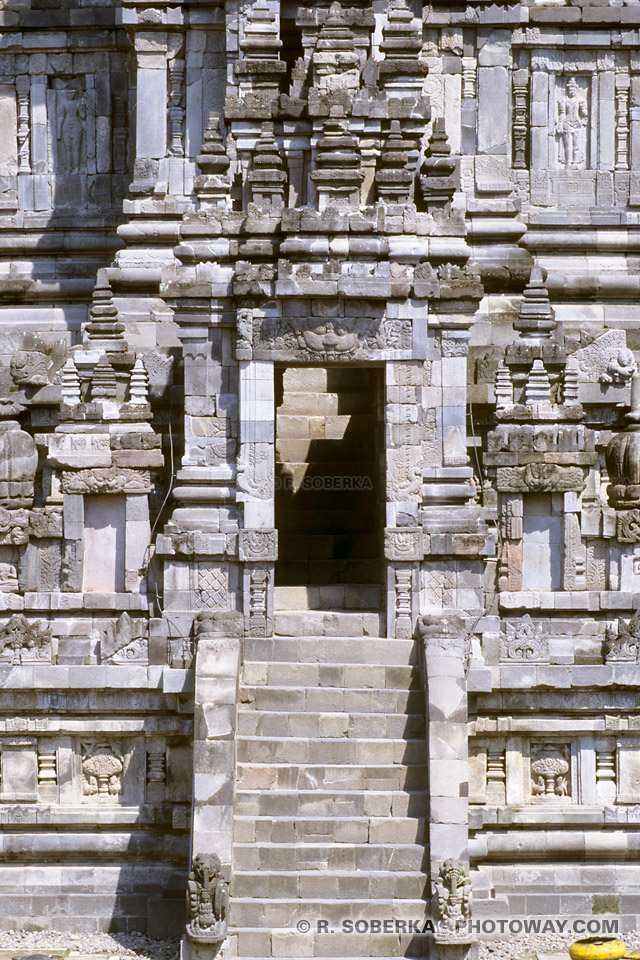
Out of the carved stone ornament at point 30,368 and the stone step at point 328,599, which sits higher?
the carved stone ornament at point 30,368

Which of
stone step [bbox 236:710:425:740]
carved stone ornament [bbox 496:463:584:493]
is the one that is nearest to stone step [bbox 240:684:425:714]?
stone step [bbox 236:710:425:740]

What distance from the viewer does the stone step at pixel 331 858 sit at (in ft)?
53.5

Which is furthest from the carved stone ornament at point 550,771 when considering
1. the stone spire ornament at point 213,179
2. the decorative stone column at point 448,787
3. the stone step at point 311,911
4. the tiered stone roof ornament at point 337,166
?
the stone spire ornament at point 213,179

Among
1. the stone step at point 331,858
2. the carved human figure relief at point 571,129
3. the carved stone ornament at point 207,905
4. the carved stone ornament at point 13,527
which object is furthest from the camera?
the carved human figure relief at point 571,129

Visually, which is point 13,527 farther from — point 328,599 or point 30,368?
point 30,368

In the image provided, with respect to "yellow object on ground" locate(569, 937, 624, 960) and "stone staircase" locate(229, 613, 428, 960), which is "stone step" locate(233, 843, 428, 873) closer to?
"stone staircase" locate(229, 613, 428, 960)

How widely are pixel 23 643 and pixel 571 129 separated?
11672 mm

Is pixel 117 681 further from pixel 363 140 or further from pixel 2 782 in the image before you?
pixel 363 140

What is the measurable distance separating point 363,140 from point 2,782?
851 cm

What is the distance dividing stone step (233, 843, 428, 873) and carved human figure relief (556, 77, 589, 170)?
462 inches

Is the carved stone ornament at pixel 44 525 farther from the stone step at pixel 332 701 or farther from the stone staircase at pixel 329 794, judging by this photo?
the stone step at pixel 332 701

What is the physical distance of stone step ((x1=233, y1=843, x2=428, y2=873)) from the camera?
1630 centimetres

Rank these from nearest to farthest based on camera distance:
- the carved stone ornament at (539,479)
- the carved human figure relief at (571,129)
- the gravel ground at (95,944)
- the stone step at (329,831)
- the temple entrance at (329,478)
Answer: the stone step at (329,831) < the gravel ground at (95,944) < the carved stone ornament at (539,479) < the temple entrance at (329,478) < the carved human figure relief at (571,129)

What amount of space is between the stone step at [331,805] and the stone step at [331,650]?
1725 millimetres
